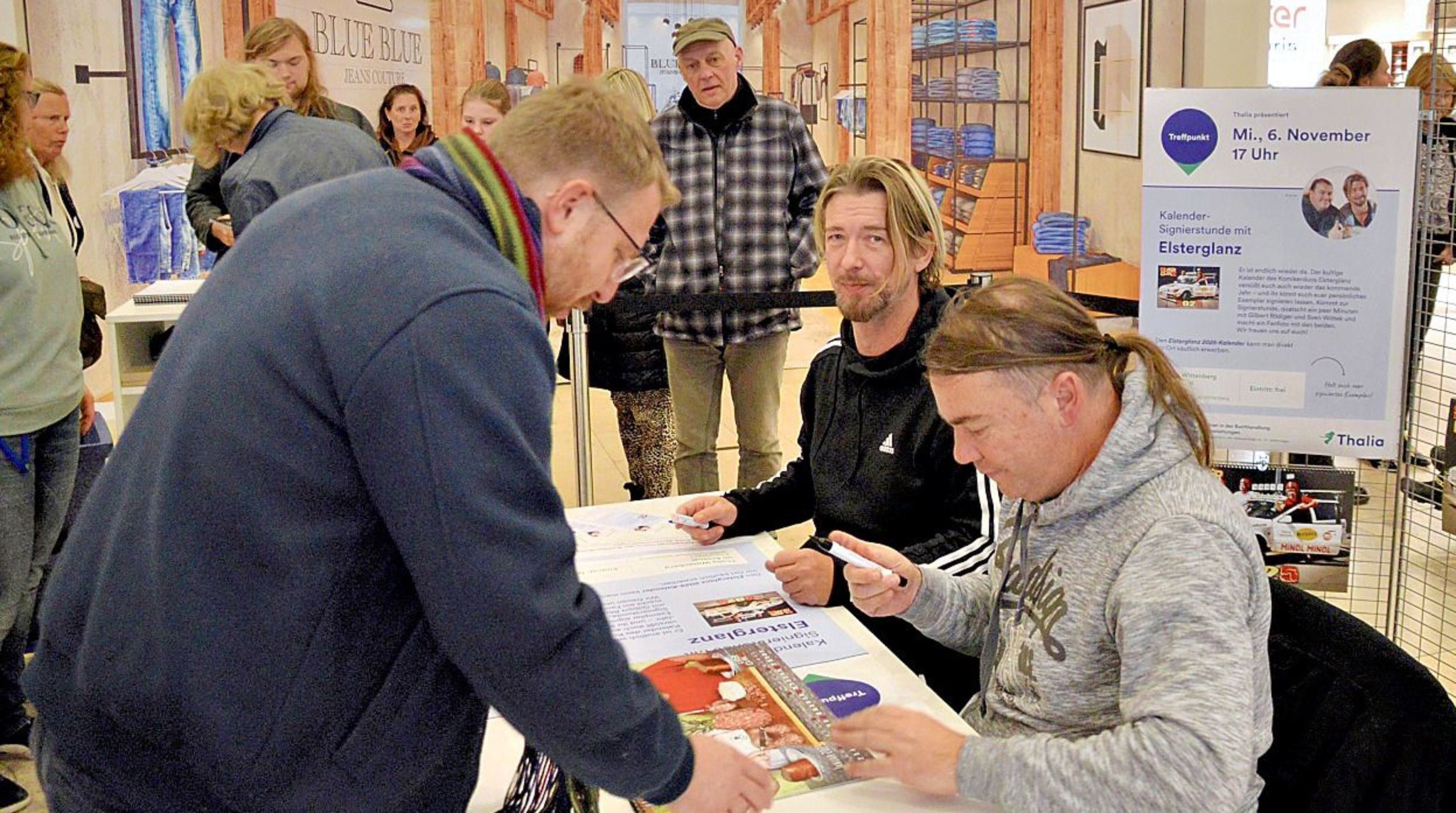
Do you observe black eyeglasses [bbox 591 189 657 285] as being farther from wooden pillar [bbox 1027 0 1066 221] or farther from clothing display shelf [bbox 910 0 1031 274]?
wooden pillar [bbox 1027 0 1066 221]

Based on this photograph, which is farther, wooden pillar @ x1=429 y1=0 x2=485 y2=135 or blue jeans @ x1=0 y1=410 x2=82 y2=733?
wooden pillar @ x1=429 y1=0 x2=485 y2=135

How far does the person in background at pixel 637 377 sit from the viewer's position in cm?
417

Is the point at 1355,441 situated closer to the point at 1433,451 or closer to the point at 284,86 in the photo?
the point at 1433,451

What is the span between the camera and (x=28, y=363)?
108 inches

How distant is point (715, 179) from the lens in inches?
154

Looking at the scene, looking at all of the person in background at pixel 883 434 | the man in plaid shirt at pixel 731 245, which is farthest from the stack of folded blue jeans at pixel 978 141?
the person in background at pixel 883 434

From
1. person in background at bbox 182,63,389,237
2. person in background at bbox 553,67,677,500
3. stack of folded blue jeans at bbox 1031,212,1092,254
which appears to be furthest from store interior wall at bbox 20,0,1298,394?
person in background at bbox 182,63,389,237

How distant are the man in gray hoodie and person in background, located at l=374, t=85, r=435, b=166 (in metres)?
4.39

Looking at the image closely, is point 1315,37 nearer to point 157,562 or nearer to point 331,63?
point 331,63

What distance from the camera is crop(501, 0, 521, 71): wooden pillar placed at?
20.2 feet

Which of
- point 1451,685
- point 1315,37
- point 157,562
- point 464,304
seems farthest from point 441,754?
point 1315,37

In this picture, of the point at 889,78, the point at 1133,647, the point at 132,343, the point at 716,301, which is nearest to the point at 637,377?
the point at 716,301

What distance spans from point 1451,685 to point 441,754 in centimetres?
330

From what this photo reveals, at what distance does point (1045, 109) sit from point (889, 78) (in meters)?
2.30
